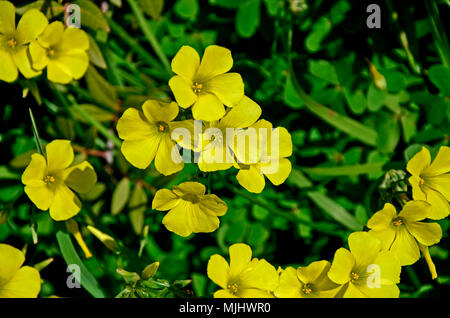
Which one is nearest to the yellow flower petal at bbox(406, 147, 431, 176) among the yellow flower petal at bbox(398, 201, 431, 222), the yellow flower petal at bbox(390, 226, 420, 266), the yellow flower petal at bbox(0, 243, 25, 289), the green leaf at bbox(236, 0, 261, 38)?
the yellow flower petal at bbox(398, 201, 431, 222)

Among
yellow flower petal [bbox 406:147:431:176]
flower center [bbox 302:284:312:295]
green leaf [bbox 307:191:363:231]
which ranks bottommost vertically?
green leaf [bbox 307:191:363:231]

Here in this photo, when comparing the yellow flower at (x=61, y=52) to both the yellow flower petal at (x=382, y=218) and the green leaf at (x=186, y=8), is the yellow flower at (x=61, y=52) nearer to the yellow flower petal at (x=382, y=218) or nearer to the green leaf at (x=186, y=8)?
the green leaf at (x=186, y=8)

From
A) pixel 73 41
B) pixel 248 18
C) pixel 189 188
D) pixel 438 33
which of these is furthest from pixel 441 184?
pixel 73 41

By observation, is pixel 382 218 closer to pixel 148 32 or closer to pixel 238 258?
pixel 238 258

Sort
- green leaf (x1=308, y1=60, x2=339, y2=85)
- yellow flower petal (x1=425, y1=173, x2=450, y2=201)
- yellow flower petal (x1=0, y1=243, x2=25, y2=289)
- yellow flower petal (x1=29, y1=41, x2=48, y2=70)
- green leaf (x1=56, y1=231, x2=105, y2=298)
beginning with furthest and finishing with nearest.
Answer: green leaf (x1=308, y1=60, x2=339, y2=85), green leaf (x1=56, y1=231, x2=105, y2=298), yellow flower petal (x1=29, y1=41, x2=48, y2=70), yellow flower petal (x1=425, y1=173, x2=450, y2=201), yellow flower petal (x1=0, y1=243, x2=25, y2=289)

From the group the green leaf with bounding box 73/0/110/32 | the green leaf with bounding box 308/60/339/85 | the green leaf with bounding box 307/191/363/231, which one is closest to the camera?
the green leaf with bounding box 73/0/110/32

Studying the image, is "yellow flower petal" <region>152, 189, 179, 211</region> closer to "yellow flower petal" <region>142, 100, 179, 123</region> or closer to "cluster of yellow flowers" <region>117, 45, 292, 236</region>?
"cluster of yellow flowers" <region>117, 45, 292, 236</region>

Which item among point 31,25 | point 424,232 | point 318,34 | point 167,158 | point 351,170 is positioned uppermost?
point 31,25
